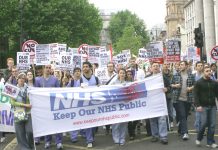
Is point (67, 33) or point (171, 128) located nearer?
point (171, 128)

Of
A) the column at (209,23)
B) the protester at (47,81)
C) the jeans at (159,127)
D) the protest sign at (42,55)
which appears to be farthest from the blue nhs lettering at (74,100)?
the column at (209,23)

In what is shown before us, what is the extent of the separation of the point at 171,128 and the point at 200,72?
6.25ft

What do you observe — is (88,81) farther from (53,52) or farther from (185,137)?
(53,52)

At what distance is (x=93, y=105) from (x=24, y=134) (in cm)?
179

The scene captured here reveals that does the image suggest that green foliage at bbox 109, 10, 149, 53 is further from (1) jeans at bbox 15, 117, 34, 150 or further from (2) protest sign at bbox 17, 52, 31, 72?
(1) jeans at bbox 15, 117, 34, 150

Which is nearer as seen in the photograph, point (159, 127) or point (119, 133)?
point (159, 127)

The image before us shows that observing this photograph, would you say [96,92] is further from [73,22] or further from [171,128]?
[73,22]

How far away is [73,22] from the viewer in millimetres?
47250

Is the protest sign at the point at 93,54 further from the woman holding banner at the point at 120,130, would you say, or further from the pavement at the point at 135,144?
the woman holding banner at the point at 120,130

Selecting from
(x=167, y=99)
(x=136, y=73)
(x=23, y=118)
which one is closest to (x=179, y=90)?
(x=167, y=99)

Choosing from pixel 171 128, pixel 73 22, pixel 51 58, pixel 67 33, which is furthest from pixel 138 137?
pixel 73 22

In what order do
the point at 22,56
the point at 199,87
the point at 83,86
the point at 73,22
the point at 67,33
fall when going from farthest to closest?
the point at 73,22
the point at 67,33
the point at 22,56
the point at 83,86
the point at 199,87

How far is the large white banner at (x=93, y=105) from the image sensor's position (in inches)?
388

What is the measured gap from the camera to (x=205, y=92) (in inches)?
384
